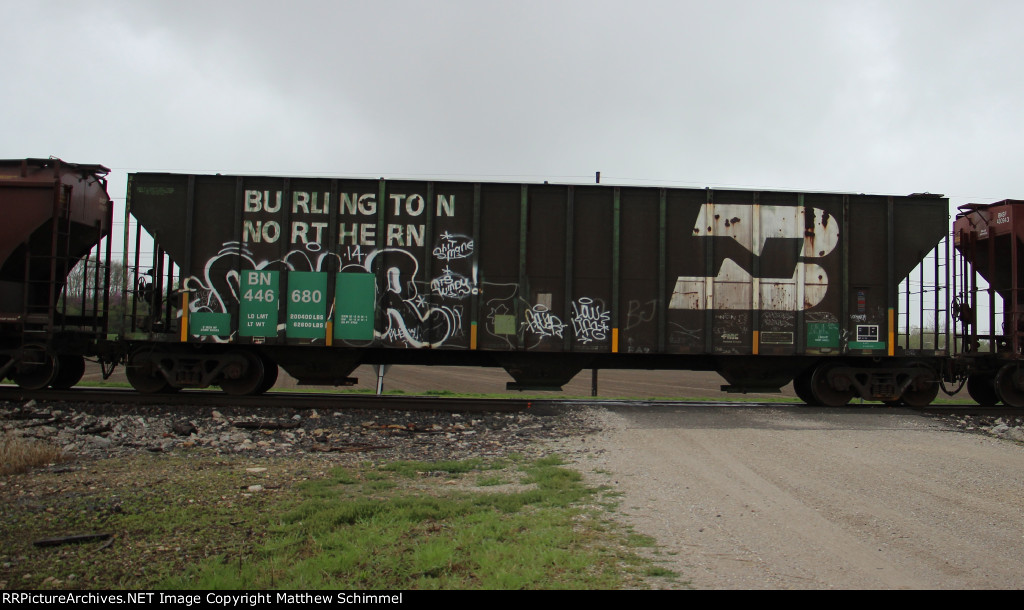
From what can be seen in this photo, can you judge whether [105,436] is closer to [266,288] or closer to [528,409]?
[266,288]

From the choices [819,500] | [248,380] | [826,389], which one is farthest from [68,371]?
[826,389]

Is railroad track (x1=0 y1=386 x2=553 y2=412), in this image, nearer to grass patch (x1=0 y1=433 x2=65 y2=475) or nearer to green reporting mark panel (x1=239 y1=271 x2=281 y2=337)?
green reporting mark panel (x1=239 y1=271 x2=281 y2=337)

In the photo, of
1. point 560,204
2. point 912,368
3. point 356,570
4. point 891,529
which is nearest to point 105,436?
point 356,570

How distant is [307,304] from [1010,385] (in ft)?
40.3

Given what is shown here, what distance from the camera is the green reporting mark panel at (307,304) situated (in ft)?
33.3

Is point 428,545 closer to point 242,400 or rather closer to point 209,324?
point 242,400

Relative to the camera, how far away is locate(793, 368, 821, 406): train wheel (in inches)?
436

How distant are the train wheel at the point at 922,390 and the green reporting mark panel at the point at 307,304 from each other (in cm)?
1035

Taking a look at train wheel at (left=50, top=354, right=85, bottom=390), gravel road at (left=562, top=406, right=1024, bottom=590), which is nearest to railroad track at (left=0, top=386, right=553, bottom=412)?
train wheel at (left=50, top=354, right=85, bottom=390)

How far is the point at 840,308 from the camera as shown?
10.5 meters

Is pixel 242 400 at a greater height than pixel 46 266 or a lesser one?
lesser

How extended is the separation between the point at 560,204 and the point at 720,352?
376cm

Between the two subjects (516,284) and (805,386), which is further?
(805,386)

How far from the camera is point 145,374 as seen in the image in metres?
10.3
